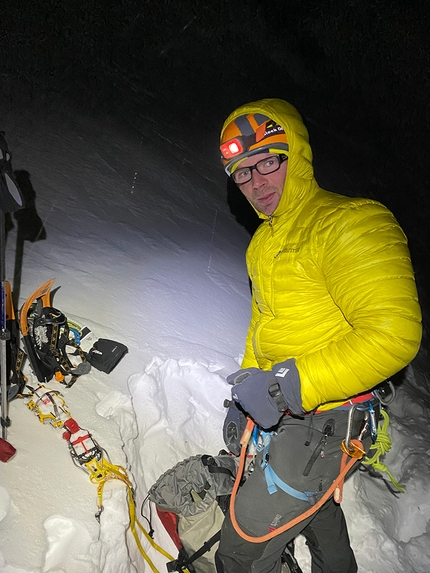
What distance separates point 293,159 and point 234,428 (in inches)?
66.3

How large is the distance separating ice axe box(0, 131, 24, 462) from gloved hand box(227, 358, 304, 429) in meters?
1.16

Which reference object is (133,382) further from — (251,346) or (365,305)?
(365,305)

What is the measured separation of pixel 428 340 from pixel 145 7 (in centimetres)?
1362

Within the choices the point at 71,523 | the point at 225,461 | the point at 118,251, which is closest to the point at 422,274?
the point at 118,251

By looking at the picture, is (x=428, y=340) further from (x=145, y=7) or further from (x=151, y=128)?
(x=145, y=7)

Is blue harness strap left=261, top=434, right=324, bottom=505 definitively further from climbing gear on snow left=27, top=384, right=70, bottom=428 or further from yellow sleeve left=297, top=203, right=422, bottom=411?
climbing gear on snow left=27, top=384, right=70, bottom=428

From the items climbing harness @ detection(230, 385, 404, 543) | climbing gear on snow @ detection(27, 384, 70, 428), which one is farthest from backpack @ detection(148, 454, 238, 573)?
climbing gear on snow @ detection(27, 384, 70, 428)

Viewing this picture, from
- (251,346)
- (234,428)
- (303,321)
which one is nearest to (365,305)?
(303,321)

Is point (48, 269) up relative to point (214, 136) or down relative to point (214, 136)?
down

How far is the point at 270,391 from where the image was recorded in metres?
1.74

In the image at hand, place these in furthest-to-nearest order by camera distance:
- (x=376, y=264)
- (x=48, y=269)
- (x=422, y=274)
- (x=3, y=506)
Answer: (x=422, y=274)
(x=48, y=269)
(x=3, y=506)
(x=376, y=264)

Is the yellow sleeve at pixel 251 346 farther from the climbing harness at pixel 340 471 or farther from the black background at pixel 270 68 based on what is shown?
the black background at pixel 270 68

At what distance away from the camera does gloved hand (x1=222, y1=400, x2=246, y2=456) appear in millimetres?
2580

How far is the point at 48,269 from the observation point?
11.6 feet
